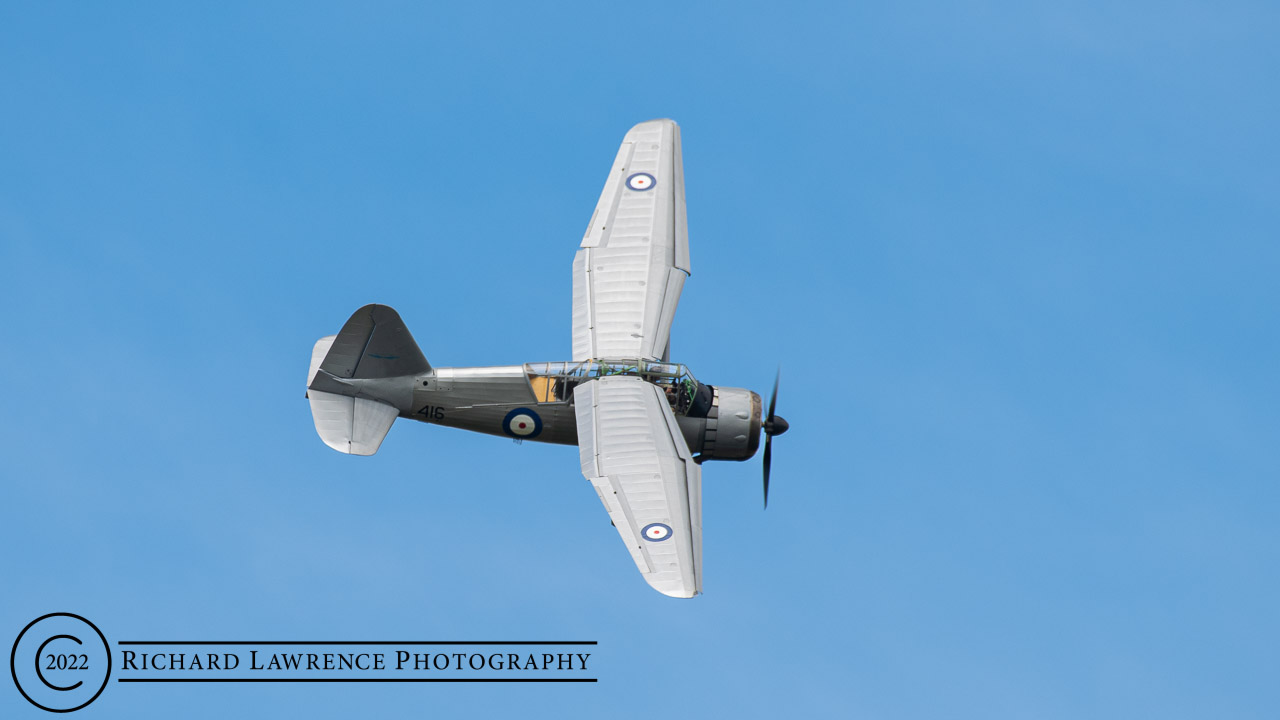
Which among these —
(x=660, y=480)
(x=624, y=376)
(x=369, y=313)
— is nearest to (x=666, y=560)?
(x=660, y=480)

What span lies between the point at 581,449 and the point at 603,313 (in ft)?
11.6

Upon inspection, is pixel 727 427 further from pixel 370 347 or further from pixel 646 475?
pixel 370 347

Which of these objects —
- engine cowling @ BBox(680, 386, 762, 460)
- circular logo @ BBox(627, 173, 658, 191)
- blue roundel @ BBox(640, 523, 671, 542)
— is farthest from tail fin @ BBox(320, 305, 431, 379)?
circular logo @ BBox(627, 173, 658, 191)

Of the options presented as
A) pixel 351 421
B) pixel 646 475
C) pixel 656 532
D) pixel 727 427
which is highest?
pixel 727 427

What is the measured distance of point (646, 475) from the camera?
2698 centimetres

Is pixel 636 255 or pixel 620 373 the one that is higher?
pixel 636 255

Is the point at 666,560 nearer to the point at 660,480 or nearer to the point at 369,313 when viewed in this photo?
the point at 660,480

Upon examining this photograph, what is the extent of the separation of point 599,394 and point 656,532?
330 centimetres

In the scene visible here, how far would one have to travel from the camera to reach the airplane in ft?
89.9

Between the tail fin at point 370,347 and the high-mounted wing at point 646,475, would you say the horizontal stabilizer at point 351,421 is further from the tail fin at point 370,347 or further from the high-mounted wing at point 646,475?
the high-mounted wing at point 646,475

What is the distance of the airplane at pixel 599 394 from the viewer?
89.9ft

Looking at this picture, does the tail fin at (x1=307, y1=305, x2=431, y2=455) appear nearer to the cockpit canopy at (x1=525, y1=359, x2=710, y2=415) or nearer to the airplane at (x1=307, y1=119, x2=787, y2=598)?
the airplane at (x1=307, y1=119, x2=787, y2=598)

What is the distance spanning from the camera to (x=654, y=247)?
31.6 metres

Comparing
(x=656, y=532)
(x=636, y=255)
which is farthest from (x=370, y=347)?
(x=656, y=532)
